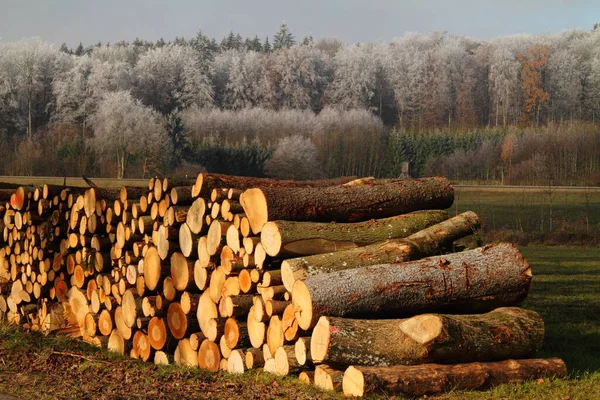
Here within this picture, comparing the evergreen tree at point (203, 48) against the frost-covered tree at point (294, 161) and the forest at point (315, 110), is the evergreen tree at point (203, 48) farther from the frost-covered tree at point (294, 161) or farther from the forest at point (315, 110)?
the frost-covered tree at point (294, 161)

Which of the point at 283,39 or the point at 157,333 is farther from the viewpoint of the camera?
the point at 283,39

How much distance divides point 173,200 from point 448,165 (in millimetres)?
53158

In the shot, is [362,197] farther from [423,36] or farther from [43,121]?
[423,36]

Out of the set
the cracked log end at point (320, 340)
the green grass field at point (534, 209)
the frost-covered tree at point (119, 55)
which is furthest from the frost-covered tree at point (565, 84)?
the cracked log end at point (320, 340)

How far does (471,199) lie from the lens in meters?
43.6

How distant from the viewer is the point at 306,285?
7695mm

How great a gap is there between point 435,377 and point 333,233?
6.93 ft

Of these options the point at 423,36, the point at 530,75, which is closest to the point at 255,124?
the point at 530,75

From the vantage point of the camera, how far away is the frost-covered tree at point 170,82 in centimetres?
8544

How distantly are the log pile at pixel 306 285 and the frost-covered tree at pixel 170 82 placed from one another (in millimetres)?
74712

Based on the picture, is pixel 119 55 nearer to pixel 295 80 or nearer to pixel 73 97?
pixel 295 80

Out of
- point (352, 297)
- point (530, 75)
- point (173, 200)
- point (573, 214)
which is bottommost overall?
point (573, 214)

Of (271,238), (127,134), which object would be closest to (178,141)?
(127,134)

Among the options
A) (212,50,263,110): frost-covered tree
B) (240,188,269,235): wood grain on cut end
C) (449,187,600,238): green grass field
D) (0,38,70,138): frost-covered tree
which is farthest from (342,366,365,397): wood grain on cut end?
(212,50,263,110): frost-covered tree
